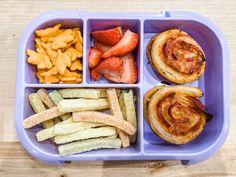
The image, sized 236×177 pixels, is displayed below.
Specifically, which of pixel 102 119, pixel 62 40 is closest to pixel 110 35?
pixel 62 40

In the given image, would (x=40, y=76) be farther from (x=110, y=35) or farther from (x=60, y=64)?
(x=110, y=35)

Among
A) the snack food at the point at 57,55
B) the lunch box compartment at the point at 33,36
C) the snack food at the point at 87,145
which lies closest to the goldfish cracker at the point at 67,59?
the snack food at the point at 57,55

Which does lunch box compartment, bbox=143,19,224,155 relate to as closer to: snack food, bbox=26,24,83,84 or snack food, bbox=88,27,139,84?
snack food, bbox=88,27,139,84

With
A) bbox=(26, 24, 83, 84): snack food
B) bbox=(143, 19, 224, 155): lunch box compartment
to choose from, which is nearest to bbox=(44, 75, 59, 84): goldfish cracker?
bbox=(26, 24, 83, 84): snack food

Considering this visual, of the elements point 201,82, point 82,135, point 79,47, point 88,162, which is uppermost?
point 79,47

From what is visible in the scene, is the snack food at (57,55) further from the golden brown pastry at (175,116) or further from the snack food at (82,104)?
the golden brown pastry at (175,116)

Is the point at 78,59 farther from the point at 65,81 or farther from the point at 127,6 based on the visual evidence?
the point at 127,6
